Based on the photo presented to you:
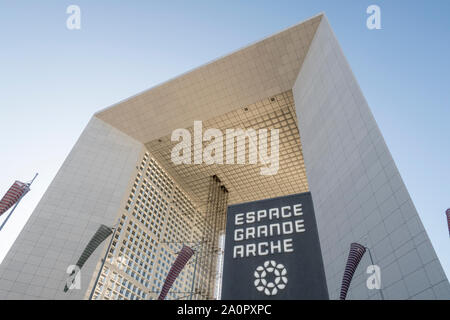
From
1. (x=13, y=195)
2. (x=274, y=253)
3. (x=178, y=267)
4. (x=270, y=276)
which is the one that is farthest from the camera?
(x=13, y=195)

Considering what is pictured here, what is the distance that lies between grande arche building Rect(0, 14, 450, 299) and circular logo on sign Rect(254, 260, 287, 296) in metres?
3.54

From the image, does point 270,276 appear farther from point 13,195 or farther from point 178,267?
point 13,195

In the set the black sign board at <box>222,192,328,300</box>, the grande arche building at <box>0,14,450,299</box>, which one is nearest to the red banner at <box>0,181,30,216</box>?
the grande arche building at <box>0,14,450,299</box>

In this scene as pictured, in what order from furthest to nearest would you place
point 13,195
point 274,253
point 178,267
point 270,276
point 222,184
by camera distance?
1. point 222,184
2. point 13,195
3. point 178,267
4. point 274,253
5. point 270,276

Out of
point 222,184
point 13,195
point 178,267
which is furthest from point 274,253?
point 222,184

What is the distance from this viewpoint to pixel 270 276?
15477 mm

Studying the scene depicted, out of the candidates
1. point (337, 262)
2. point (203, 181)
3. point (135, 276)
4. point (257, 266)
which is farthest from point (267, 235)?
point (203, 181)

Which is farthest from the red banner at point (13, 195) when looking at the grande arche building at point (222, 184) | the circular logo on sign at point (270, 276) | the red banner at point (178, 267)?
the circular logo on sign at point (270, 276)

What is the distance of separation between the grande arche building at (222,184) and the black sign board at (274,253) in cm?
259

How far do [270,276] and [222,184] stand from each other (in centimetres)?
2974

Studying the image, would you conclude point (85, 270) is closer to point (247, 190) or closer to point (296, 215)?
point (296, 215)

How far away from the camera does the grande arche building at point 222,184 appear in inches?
659

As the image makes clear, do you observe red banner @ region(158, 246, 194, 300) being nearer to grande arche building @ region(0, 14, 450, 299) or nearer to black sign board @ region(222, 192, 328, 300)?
grande arche building @ region(0, 14, 450, 299)

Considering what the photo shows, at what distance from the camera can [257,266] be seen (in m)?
16.2
